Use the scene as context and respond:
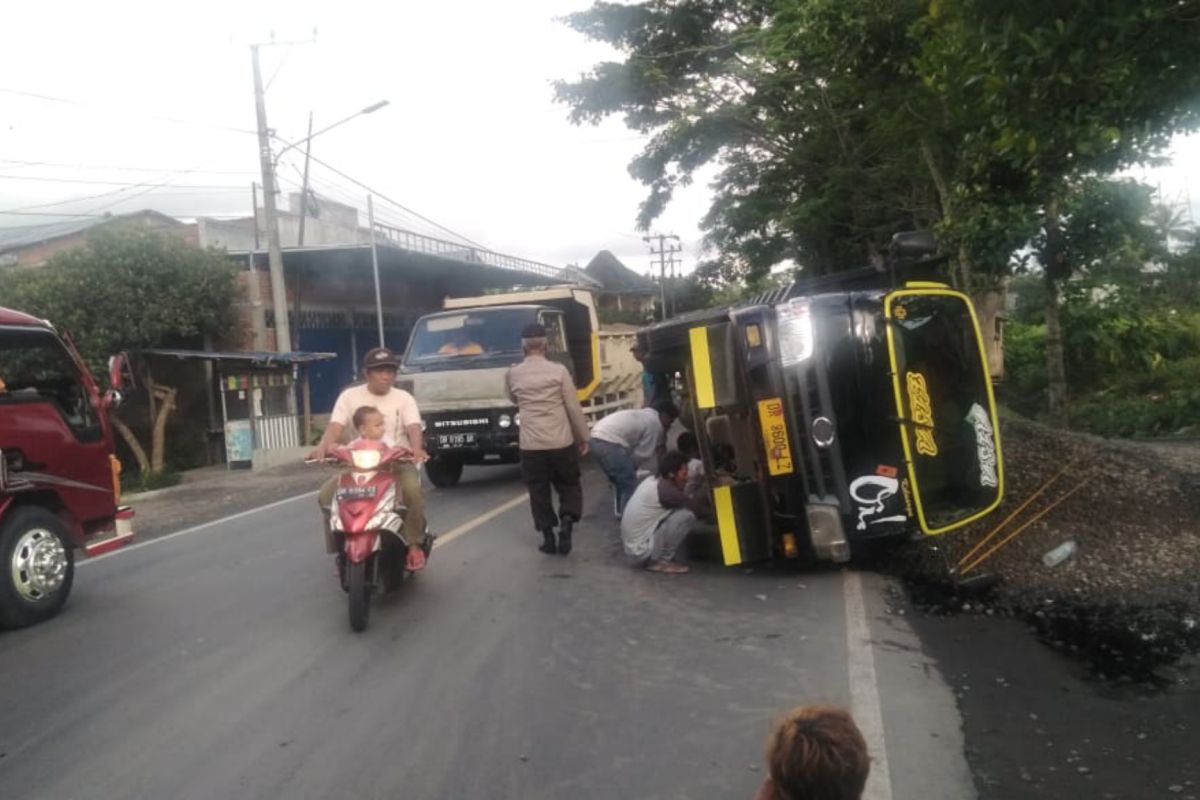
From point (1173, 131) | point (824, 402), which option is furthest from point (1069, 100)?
point (824, 402)

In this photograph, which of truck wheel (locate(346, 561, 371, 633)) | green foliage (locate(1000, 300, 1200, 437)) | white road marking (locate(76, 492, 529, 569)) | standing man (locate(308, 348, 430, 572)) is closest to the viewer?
truck wheel (locate(346, 561, 371, 633))

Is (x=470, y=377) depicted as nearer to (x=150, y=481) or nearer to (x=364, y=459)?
(x=364, y=459)

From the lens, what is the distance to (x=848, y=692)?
4863 mm

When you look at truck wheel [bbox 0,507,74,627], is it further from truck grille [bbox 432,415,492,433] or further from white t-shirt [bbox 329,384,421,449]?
truck grille [bbox 432,415,492,433]

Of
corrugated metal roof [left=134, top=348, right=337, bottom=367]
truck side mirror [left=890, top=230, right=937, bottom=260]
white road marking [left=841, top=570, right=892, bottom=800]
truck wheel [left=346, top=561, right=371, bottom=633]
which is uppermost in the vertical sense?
corrugated metal roof [left=134, top=348, right=337, bottom=367]

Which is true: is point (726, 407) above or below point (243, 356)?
below

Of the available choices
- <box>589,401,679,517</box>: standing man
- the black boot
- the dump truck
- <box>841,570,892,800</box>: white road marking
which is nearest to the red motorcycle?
the black boot

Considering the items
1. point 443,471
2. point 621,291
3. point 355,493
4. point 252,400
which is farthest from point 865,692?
point 621,291

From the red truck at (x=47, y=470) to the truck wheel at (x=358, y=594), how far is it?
2.29 metres

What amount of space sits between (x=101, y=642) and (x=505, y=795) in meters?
3.63

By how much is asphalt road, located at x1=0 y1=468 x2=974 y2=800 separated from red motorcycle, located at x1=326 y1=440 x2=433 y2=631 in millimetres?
309

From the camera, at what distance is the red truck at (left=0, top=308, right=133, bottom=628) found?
6.59 m

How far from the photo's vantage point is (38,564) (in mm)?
6723

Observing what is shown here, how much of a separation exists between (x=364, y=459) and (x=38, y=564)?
247 centimetres
